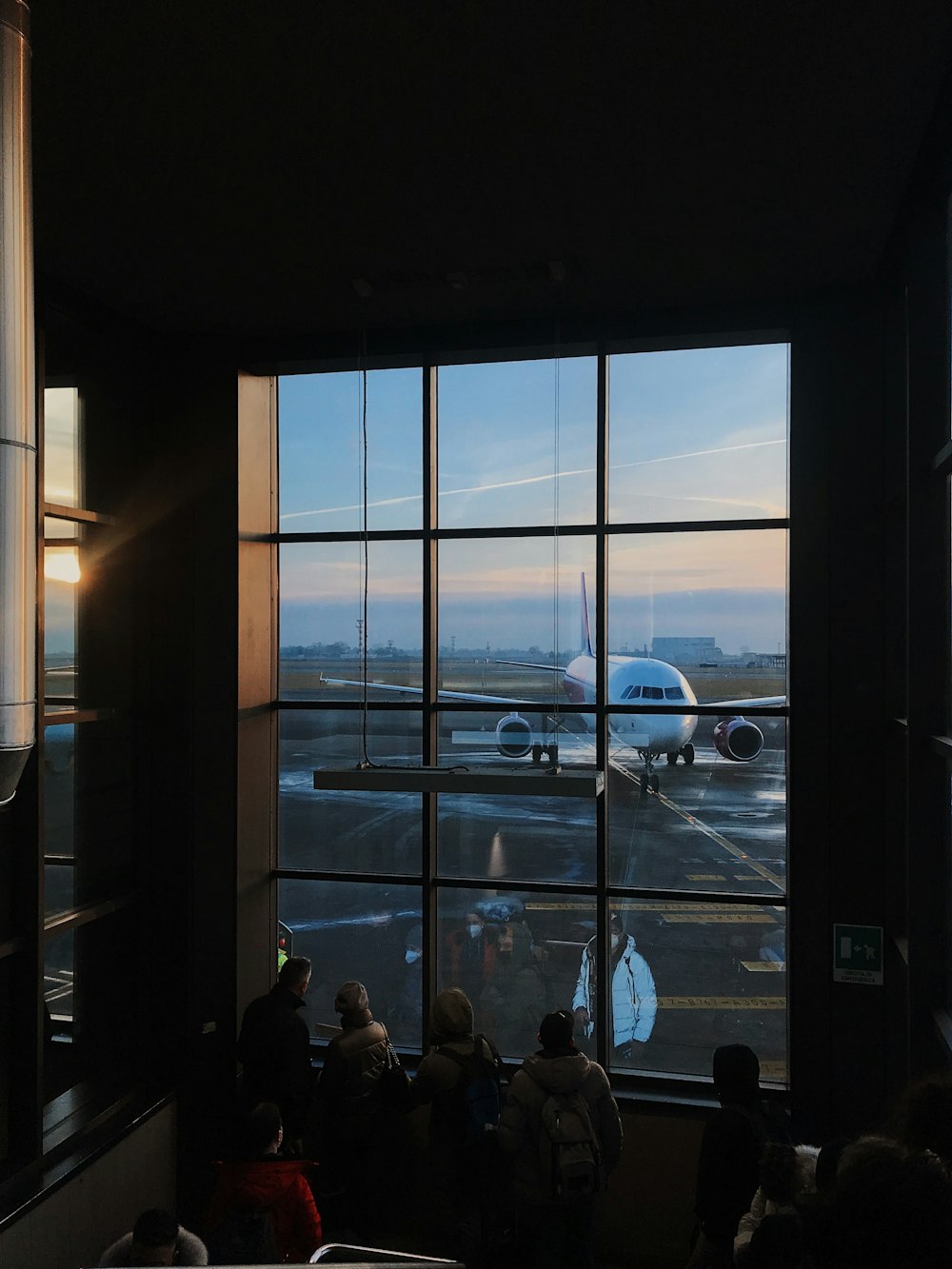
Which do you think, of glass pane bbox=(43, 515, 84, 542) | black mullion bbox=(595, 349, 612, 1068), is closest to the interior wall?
black mullion bbox=(595, 349, 612, 1068)

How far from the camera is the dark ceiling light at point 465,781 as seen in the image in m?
3.88

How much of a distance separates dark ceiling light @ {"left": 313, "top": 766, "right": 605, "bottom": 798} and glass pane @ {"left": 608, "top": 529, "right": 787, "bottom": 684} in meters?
1.23

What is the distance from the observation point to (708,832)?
4.99 meters

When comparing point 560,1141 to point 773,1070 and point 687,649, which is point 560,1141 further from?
point 687,649

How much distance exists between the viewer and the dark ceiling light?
12.7 ft

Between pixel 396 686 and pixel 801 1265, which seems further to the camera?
pixel 396 686

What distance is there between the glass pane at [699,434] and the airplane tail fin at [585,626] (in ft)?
1.49

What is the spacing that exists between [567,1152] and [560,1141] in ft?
0.16

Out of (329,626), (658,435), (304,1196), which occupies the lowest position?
(304,1196)

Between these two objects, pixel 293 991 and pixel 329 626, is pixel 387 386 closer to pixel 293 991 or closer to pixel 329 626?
pixel 329 626

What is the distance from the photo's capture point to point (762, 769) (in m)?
4.89

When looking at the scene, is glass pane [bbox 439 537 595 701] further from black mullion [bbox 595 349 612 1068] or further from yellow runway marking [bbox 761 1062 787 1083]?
yellow runway marking [bbox 761 1062 787 1083]

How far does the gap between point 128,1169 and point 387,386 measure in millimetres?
4375

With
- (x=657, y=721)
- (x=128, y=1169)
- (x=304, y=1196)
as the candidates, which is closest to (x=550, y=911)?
(x=657, y=721)
